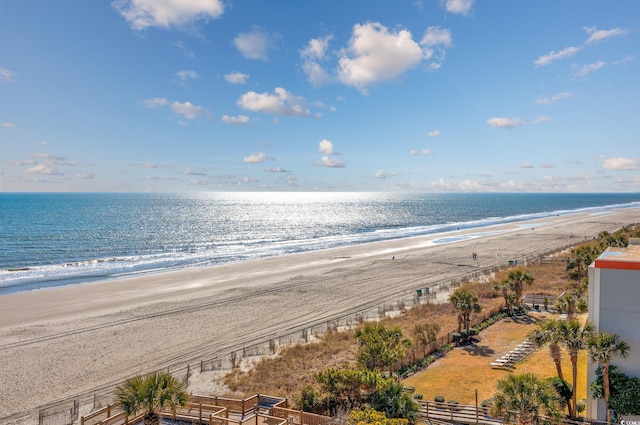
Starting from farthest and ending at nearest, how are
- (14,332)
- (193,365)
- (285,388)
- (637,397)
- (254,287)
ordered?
(254,287) < (14,332) < (193,365) < (285,388) < (637,397)

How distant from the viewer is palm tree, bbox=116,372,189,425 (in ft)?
44.4

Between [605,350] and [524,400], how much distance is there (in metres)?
4.17

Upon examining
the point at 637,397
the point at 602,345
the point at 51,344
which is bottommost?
the point at 51,344

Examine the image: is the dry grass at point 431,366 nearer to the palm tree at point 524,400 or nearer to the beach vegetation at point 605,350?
the palm tree at point 524,400

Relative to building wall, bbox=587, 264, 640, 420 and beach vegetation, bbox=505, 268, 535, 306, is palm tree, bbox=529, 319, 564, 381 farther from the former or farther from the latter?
beach vegetation, bbox=505, 268, 535, 306

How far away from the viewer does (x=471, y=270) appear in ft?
191

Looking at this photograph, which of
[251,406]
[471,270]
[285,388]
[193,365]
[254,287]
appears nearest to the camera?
[251,406]

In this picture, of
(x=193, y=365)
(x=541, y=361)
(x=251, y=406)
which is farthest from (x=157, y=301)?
(x=541, y=361)

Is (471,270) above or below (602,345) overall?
below

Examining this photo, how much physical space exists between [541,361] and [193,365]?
73.6 feet

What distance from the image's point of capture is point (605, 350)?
634 inches

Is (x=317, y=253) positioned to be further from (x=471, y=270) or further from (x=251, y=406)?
(x=251, y=406)

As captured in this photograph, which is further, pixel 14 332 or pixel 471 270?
pixel 471 270

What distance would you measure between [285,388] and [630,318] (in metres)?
17.1
